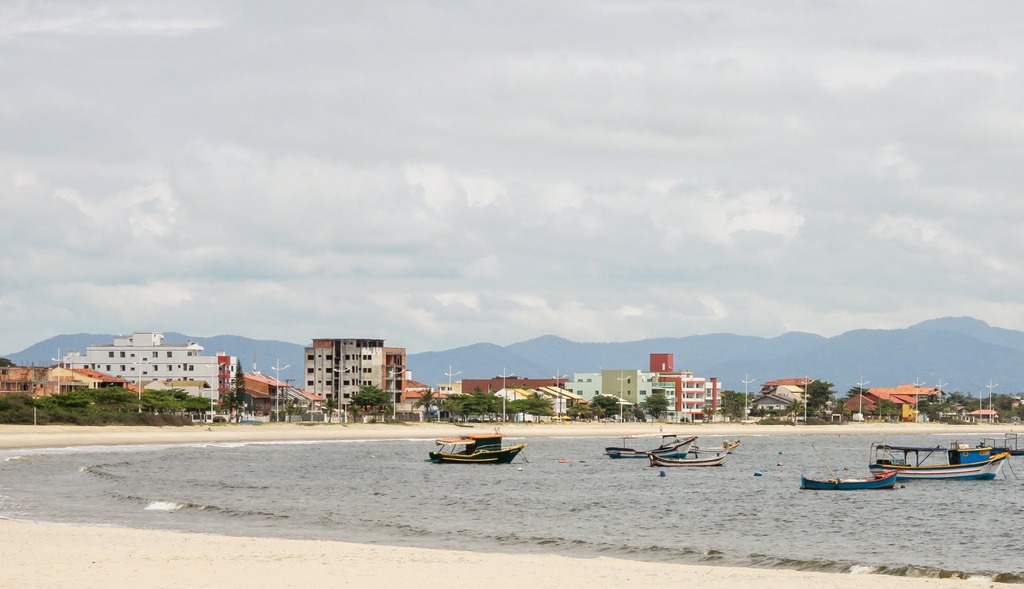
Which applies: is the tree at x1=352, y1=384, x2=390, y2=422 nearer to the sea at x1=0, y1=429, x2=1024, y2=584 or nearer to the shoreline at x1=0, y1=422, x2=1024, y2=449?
the shoreline at x1=0, y1=422, x2=1024, y2=449

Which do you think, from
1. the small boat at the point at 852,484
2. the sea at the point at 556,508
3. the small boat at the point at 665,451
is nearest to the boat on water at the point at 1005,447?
the sea at the point at 556,508

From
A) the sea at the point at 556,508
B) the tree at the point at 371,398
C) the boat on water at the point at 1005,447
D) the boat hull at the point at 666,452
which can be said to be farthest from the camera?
the tree at the point at 371,398

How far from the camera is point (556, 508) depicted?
201 feet

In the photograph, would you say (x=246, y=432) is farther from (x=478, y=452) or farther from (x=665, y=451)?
(x=665, y=451)

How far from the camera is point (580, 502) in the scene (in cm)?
6525

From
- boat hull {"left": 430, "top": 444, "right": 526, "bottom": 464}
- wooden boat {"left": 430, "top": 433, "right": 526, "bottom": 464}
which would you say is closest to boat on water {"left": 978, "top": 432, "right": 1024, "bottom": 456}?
wooden boat {"left": 430, "top": 433, "right": 526, "bottom": 464}

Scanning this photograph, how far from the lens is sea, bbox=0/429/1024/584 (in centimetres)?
4409

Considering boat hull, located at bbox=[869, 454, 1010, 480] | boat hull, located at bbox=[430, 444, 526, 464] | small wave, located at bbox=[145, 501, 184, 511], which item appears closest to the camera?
→ small wave, located at bbox=[145, 501, 184, 511]

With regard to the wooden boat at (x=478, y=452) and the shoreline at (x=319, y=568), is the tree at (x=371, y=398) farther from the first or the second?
the shoreline at (x=319, y=568)

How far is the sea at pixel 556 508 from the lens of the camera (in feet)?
145

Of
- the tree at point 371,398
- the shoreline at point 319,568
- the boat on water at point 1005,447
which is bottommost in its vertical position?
the boat on water at point 1005,447

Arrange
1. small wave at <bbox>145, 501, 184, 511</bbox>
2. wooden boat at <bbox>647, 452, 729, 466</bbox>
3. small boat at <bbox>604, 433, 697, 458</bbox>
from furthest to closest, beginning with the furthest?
small boat at <bbox>604, 433, 697, 458</bbox>, wooden boat at <bbox>647, 452, 729, 466</bbox>, small wave at <bbox>145, 501, 184, 511</bbox>

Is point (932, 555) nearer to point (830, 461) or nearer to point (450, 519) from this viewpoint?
point (450, 519)

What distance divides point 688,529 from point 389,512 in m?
14.4
